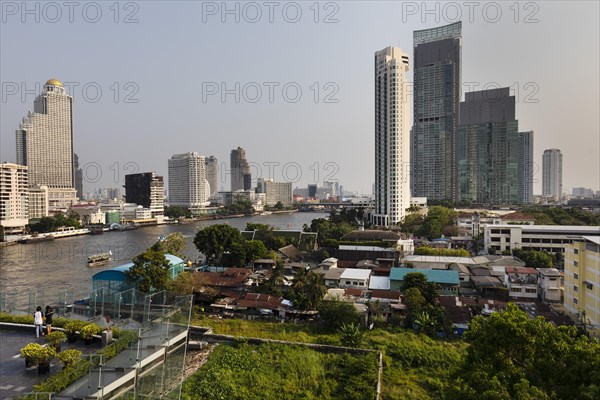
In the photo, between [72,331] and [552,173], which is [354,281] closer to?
[72,331]

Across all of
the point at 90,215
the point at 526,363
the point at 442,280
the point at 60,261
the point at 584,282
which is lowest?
the point at 60,261

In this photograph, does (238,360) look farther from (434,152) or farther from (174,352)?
(434,152)

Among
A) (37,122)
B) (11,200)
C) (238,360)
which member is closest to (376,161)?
(238,360)

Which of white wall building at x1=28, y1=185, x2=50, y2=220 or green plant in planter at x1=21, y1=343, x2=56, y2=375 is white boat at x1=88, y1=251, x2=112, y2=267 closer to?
green plant in planter at x1=21, y1=343, x2=56, y2=375

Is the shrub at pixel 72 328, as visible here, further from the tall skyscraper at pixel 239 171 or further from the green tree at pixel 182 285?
the tall skyscraper at pixel 239 171

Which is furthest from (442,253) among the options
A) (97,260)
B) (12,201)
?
(12,201)

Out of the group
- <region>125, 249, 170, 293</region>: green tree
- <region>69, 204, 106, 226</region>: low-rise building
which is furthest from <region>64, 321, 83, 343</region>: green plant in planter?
<region>69, 204, 106, 226</region>: low-rise building
